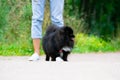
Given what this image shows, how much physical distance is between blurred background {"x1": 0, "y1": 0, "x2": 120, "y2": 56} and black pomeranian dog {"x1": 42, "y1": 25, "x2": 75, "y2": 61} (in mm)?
4059

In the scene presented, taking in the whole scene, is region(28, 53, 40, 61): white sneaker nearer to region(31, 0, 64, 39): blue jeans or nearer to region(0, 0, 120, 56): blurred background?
region(31, 0, 64, 39): blue jeans

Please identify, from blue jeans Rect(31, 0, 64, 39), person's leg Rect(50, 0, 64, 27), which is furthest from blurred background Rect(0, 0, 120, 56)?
person's leg Rect(50, 0, 64, 27)

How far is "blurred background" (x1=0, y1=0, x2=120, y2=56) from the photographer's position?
43.1ft

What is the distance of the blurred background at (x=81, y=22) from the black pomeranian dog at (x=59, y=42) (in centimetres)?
406

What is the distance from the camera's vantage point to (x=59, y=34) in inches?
332

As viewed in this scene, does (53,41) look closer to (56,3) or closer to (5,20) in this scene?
(56,3)

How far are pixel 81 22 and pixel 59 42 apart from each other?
208 inches

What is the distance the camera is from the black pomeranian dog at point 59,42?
8.39m

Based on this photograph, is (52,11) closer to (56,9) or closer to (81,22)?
(56,9)

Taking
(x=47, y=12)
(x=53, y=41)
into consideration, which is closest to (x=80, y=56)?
(x=47, y=12)

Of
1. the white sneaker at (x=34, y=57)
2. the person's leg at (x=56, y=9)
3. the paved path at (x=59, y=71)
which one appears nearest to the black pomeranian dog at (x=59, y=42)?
the person's leg at (x=56, y=9)

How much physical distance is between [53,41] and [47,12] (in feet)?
15.1

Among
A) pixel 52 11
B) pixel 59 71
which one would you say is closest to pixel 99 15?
pixel 52 11

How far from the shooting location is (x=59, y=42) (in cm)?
845
